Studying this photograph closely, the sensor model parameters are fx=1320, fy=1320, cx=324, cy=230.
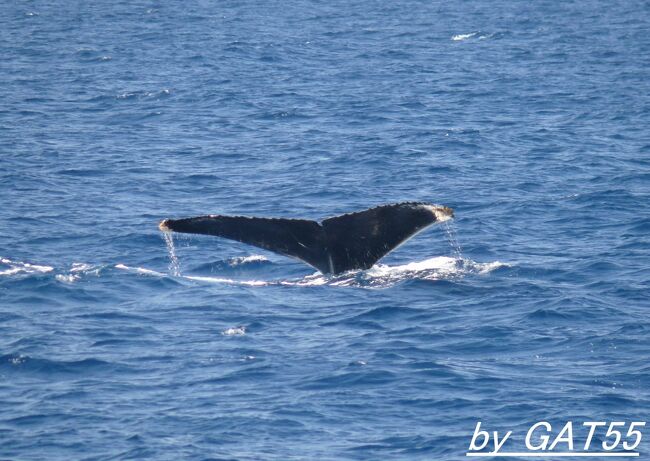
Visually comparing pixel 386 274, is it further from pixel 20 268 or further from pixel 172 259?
pixel 20 268

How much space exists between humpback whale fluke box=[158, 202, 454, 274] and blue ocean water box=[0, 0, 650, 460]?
32.6 inches

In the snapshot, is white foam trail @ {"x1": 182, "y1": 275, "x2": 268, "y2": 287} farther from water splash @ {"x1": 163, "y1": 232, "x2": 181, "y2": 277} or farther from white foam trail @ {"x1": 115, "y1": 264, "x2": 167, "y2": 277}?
white foam trail @ {"x1": 115, "y1": 264, "x2": 167, "y2": 277}

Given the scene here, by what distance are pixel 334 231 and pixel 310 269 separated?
10.2ft

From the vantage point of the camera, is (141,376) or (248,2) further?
(248,2)

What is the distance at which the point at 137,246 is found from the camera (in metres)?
22.9

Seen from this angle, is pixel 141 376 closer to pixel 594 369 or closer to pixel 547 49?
pixel 594 369

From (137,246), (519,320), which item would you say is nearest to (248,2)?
(137,246)

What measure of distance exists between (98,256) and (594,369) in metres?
9.40

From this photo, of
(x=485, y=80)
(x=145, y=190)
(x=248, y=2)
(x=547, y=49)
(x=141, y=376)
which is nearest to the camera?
(x=141, y=376)

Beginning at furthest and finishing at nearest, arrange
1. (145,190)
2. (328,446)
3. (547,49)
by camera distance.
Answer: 1. (547,49)
2. (145,190)
3. (328,446)

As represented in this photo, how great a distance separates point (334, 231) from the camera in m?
18.0

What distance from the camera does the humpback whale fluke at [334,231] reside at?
17.3m

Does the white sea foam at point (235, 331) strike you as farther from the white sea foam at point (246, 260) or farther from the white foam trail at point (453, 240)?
the white foam trail at point (453, 240)

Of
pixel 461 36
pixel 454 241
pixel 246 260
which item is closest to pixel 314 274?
pixel 246 260
